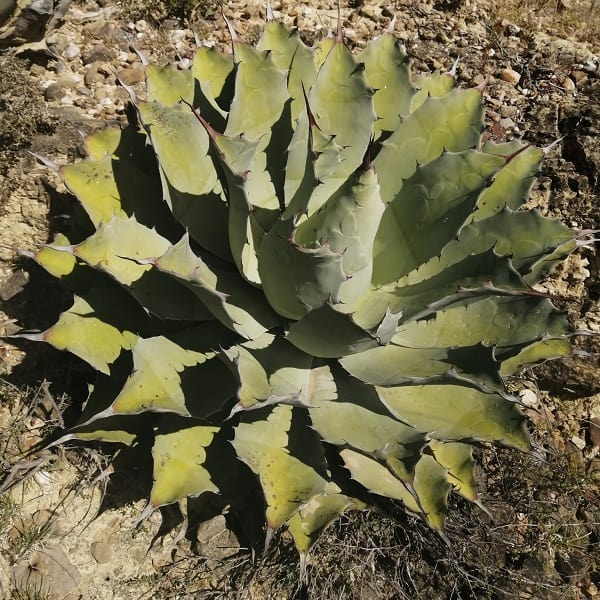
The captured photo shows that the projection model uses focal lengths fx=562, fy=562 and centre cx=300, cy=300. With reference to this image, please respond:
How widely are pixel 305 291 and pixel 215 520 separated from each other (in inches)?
50.7

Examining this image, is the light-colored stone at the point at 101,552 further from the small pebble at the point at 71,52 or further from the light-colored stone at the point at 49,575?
the small pebble at the point at 71,52

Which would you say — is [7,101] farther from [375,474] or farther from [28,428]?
[375,474]

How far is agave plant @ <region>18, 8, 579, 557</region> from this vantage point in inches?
69.7

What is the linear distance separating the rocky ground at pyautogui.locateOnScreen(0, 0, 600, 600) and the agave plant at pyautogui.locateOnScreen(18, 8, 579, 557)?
1.31 ft

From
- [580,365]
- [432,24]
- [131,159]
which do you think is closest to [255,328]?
[131,159]

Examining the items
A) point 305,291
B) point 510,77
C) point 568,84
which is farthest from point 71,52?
point 568,84

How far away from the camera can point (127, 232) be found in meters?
1.90

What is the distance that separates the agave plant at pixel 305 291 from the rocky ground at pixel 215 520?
399mm

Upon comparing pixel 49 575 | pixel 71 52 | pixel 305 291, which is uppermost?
pixel 71 52

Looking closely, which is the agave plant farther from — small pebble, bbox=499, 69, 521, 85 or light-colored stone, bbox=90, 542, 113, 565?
small pebble, bbox=499, 69, 521, 85

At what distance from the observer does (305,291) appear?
5.54 ft

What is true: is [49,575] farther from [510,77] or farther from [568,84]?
[568,84]

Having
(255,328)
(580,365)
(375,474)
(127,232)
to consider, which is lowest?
(580,365)

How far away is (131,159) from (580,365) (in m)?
2.30
